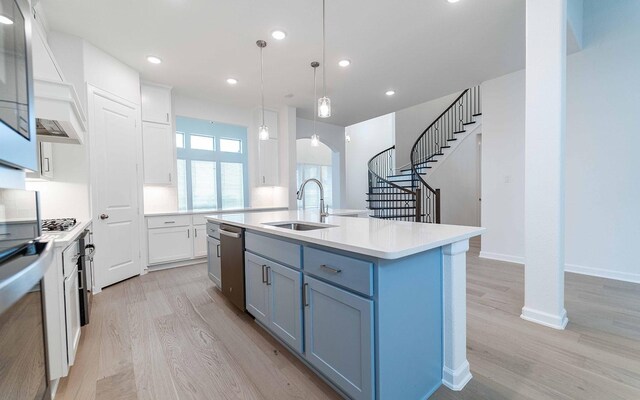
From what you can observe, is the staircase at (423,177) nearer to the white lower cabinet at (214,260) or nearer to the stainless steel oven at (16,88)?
the white lower cabinet at (214,260)

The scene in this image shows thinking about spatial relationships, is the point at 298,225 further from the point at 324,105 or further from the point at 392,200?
the point at 392,200

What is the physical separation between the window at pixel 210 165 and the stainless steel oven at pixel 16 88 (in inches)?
172

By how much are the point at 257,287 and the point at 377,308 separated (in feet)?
4.03

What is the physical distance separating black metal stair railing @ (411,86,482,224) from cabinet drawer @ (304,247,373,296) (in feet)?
13.6

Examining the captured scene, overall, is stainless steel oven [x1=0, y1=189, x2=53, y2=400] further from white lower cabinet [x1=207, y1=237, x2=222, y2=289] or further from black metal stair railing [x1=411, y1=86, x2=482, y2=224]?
black metal stair railing [x1=411, y1=86, x2=482, y2=224]

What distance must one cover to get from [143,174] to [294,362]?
134 inches

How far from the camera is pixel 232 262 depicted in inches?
95.0

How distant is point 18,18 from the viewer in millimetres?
723

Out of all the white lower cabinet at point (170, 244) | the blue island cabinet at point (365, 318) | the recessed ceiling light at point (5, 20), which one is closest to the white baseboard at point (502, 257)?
the blue island cabinet at point (365, 318)

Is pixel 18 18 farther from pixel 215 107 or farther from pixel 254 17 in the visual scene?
pixel 215 107

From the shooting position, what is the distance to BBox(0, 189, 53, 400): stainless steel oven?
1.74ft

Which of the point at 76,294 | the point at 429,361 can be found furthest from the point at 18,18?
the point at 429,361

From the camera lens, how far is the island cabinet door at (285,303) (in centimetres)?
159

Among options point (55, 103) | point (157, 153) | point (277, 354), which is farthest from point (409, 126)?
point (55, 103)
